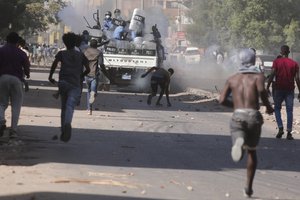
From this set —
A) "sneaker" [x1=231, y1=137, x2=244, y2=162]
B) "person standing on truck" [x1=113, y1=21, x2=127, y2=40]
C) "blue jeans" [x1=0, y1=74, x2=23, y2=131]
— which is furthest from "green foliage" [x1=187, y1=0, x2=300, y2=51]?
"sneaker" [x1=231, y1=137, x2=244, y2=162]

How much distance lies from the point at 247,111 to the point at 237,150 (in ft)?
1.88

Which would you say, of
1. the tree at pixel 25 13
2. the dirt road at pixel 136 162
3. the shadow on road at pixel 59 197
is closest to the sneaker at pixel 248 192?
the dirt road at pixel 136 162

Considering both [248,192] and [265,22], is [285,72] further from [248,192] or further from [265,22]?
[265,22]

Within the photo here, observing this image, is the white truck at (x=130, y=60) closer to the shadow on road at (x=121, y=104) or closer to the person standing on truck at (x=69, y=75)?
the shadow on road at (x=121, y=104)

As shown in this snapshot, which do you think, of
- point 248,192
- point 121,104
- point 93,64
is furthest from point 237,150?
point 121,104

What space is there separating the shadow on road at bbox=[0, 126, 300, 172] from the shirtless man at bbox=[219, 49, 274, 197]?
2493 millimetres

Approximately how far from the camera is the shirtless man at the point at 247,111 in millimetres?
9227

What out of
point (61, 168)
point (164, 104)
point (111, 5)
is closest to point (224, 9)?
point (111, 5)

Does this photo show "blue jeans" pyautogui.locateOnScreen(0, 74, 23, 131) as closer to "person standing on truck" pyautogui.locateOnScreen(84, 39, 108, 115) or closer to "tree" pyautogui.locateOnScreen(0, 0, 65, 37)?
"person standing on truck" pyautogui.locateOnScreen(84, 39, 108, 115)

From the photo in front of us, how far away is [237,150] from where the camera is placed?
8.98m

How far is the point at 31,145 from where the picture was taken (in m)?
13.6

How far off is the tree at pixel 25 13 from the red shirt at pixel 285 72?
94.5 ft

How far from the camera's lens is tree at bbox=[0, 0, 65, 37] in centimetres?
4556

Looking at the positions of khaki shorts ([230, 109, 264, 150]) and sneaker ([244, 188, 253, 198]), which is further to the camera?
khaki shorts ([230, 109, 264, 150])
